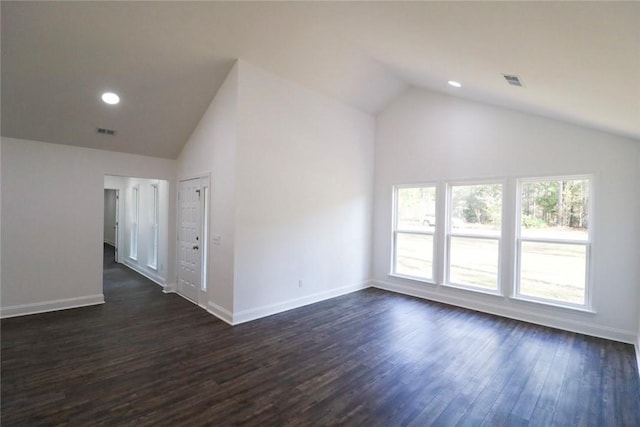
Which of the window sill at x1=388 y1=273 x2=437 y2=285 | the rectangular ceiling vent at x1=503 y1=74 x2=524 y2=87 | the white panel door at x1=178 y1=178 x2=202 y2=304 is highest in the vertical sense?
the rectangular ceiling vent at x1=503 y1=74 x2=524 y2=87

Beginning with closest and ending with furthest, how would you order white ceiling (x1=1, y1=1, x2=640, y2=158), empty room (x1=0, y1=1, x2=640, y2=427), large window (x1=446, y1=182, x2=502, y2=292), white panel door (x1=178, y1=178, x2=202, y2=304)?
1. white ceiling (x1=1, y1=1, x2=640, y2=158)
2. empty room (x1=0, y1=1, x2=640, y2=427)
3. large window (x1=446, y1=182, x2=502, y2=292)
4. white panel door (x1=178, y1=178, x2=202, y2=304)

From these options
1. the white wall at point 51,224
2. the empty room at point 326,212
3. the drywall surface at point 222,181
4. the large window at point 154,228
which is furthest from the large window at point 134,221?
the drywall surface at point 222,181

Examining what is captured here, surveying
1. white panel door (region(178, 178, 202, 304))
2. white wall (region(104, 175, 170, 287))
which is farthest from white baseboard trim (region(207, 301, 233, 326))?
white wall (region(104, 175, 170, 287))

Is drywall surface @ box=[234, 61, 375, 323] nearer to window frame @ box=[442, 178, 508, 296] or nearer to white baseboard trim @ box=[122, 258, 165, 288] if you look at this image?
window frame @ box=[442, 178, 508, 296]

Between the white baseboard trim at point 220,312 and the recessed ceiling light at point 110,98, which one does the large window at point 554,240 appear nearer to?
the white baseboard trim at point 220,312

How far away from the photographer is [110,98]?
4008 mm

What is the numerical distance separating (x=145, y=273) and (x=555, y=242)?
769 cm

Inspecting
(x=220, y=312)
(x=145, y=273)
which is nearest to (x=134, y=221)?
(x=145, y=273)

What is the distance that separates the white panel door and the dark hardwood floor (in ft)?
2.24

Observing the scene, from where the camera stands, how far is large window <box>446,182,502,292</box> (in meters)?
4.74

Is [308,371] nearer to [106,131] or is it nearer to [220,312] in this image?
[220,312]

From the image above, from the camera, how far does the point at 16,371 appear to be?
9.08 ft

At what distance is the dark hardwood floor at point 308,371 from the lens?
2.27 metres

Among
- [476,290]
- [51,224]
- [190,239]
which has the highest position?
[51,224]
